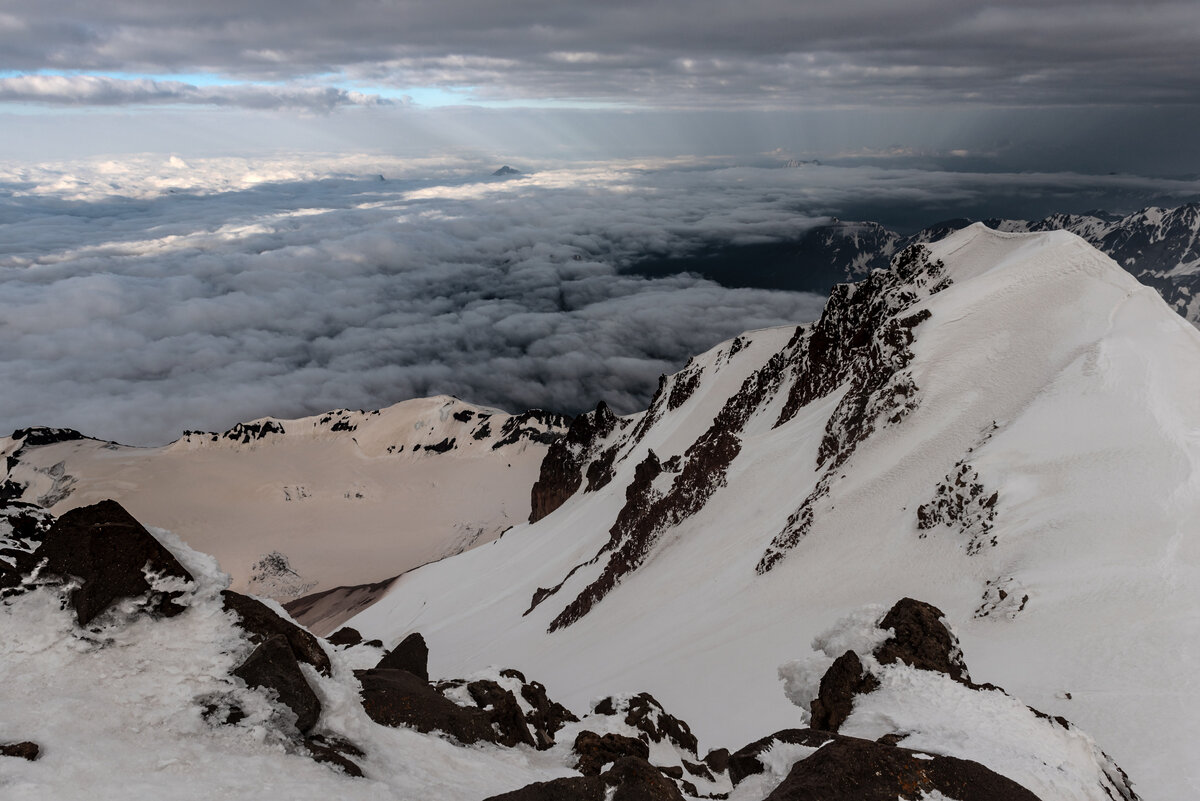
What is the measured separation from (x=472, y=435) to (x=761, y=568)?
15202 centimetres

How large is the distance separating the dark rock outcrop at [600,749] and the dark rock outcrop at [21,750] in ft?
31.9

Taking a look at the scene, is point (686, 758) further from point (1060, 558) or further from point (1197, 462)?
point (1197, 462)

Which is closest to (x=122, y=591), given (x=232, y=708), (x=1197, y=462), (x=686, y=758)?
(x=232, y=708)

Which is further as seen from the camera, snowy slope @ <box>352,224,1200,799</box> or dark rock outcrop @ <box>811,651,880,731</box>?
snowy slope @ <box>352,224,1200,799</box>

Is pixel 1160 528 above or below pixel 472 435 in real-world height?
above

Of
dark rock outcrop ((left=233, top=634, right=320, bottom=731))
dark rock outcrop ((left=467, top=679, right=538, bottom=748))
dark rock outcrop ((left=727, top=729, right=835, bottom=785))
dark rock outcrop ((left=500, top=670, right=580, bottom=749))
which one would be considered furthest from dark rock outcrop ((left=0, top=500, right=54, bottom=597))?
dark rock outcrop ((left=727, top=729, right=835, bottom=785))

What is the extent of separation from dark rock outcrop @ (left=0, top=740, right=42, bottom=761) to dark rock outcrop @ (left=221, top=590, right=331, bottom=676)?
11.6ft

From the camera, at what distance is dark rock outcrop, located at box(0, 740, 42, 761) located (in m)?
8.97

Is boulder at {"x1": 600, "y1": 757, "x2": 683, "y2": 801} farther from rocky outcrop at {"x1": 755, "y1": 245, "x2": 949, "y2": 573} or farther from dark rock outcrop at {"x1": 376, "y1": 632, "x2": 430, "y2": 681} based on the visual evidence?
rocky outcrop at {"x1": 755, "y1": 245, "x2": 949, "y2": 573}

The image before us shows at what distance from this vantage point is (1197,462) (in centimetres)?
2197

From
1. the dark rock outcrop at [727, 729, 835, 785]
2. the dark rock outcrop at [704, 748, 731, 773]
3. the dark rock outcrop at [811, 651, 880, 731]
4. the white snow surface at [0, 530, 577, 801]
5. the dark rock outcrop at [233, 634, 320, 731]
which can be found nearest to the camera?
the white snow surface at [0, 530, 577, 801]

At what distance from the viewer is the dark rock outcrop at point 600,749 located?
15.2m

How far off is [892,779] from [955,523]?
17.9 m

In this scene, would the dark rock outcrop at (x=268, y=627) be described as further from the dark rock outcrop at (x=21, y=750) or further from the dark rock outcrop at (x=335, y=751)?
the dark rock outcrop at (x=21, y=750)
